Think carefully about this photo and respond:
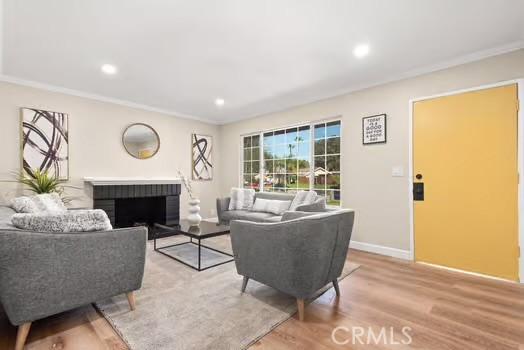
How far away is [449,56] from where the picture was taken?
2744mm

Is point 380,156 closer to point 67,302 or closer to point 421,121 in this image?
point 421,121

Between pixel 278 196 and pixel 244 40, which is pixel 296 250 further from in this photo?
pixel 278 196

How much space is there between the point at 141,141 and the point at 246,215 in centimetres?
244

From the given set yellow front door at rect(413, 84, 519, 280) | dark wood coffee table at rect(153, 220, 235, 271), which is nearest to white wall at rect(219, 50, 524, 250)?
yellow front door at rect(413, 84, 519, 280)

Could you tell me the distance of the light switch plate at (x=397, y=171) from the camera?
10.6 ft

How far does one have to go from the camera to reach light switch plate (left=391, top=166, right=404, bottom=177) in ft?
10.6

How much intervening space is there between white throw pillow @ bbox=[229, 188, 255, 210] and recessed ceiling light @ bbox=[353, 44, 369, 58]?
2.83 m

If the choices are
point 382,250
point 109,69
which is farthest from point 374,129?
point 109,69

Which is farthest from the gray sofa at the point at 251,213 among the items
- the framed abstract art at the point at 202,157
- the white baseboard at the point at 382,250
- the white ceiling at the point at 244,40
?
the white ceiling at the point at 244,40

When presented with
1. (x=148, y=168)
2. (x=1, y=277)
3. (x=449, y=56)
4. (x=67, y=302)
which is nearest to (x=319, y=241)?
(x=67, y=302)

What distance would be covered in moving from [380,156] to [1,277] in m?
3.80

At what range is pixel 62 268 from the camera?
1544mm

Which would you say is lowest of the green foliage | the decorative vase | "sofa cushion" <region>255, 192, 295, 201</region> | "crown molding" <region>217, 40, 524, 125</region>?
the decorative vase

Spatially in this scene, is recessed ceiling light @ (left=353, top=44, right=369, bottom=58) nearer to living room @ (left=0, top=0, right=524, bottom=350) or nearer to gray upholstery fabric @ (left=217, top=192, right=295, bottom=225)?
living room @ (left=0, top=0, right=524, bottom=350)
